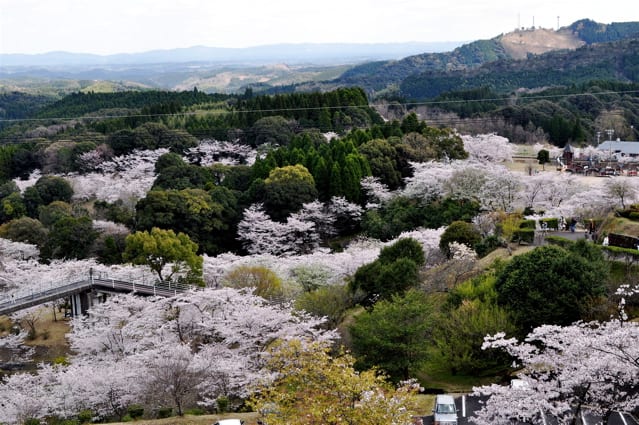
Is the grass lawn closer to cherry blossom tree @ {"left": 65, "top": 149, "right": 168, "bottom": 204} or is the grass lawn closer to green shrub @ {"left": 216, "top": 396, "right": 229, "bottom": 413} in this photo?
A: green shrub @ {"left": 216, "top": 396, "right": 229, "bottom": 413}

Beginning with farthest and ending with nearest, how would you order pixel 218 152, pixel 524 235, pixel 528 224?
pixel 218 152
pixel 528 224
pixel 524 235

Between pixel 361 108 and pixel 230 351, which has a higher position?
pixel 361 108

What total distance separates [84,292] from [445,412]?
718 inches

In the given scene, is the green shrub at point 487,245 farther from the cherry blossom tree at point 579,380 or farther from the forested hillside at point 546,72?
the forested hillside at point 546,72

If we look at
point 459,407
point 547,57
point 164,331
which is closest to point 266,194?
point 164,331

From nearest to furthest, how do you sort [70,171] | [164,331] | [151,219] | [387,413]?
1. [387,413]
2. [164,331]
3. [151,219]
4. [70,171]

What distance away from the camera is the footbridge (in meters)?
26.6

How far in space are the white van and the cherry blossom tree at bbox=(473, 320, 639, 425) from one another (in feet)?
7.02

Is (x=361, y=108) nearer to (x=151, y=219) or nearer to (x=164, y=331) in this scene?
(x=151, y=219)

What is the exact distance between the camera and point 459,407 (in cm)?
1680

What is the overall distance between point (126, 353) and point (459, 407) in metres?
11.2

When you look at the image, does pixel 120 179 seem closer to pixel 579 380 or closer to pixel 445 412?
pixel 445 412

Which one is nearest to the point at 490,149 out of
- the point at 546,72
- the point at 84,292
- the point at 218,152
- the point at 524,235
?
the point at 524,235

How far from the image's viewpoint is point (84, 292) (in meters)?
28.8
